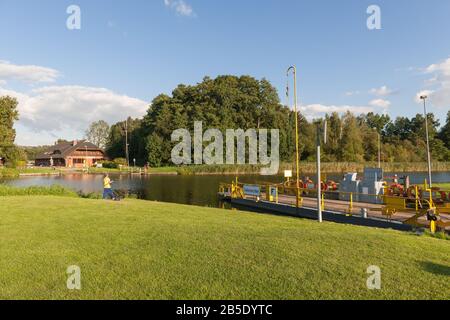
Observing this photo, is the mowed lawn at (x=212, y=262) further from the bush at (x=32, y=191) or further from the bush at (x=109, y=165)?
the bush at (x=109, y=165)

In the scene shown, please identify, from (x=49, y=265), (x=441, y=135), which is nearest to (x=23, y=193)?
(x=49, y=265)

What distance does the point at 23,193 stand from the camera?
2317 centimetres

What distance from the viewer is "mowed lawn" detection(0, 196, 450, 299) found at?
5418 mm

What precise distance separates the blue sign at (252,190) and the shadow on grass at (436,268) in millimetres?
18976

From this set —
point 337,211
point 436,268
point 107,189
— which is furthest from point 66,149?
point 436,268

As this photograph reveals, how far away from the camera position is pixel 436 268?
6504 millimetres

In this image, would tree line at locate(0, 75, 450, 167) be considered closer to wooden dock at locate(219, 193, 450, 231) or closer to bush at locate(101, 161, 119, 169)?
bush at locate(101, 161, 119, 169)

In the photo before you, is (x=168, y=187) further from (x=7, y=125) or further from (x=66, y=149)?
(x=66, y=149)

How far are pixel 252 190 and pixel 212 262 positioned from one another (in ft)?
64.9

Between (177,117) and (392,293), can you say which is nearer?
(392,293)

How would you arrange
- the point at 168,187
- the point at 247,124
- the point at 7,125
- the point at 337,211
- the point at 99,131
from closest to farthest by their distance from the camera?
the point at 337,211
the point at 168,187
the point at 7,125
the point at 247,124
the point at 99,131

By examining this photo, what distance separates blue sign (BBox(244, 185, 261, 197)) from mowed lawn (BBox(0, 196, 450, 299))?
14952 millimetres
